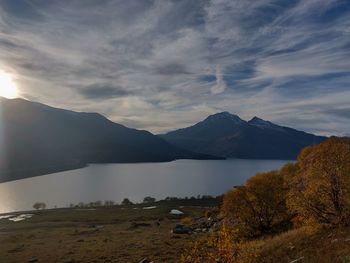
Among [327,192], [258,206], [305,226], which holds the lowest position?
[258,206]

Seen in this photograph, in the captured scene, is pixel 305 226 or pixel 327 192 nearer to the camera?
pixel 327 192

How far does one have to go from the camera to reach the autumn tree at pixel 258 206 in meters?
43.2

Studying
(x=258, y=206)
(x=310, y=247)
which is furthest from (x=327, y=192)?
(x=258, y=206)

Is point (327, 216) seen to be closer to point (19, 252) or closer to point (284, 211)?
point (284, 211)

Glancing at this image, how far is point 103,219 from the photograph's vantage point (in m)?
94.0

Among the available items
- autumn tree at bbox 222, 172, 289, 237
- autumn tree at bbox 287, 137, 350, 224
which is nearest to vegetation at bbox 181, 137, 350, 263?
autumn tree at bbox 287, 137, 350, 224

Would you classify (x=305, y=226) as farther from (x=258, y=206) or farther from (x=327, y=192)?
(x=258, y=206)

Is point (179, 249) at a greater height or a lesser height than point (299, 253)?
lesser

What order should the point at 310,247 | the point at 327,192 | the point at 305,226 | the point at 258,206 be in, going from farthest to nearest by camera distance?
the point at 258,206
the point at 305,226
the point at 327,192
the point at 310,247

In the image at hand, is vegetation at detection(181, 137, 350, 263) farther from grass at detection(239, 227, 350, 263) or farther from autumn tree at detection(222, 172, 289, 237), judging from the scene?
autumn tree at detection(222, 172, 289, 237)

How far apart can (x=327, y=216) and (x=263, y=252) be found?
763cm

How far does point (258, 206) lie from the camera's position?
43875 mm

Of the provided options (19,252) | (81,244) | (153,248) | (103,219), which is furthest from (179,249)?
(103,219)

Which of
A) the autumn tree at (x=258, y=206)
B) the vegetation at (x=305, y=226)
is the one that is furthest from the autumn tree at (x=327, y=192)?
the autumn tree at (x=258, y=206)
